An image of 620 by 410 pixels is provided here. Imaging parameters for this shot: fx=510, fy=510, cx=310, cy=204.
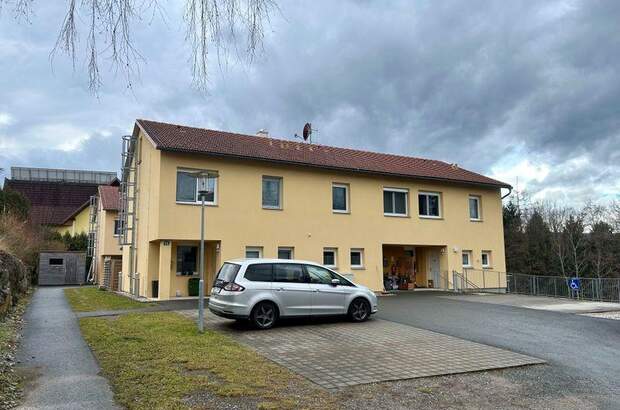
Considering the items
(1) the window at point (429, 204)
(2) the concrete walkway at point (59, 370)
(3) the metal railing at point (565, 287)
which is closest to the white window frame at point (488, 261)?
(3) the metal railing at point (565, 287)

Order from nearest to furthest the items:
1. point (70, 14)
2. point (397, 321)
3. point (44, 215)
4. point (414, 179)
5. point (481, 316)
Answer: point (70, 14)
point (397, 321)
point (481, 316)
point (414, 179)
point (44, 215)

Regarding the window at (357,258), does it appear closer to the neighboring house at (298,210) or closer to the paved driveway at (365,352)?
the neighboring house at (298,210)

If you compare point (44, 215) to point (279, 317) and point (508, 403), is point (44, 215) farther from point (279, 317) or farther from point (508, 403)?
point (508, 403)

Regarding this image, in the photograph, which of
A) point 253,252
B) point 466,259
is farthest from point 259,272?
point 466,259

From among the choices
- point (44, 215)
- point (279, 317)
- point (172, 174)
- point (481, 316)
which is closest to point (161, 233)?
point (172, 174)

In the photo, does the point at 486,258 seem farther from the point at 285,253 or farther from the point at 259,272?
the point at 259,272

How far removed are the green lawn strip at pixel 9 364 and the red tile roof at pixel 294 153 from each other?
866cm

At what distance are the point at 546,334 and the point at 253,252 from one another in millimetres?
12247

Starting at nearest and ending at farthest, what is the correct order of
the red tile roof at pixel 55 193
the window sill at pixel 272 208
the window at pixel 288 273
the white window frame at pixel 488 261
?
the window at pixel 288 273 → the window sill at pixel 272 208 → the white window frame at pixel 488 261 → the red tile roof at pixel 55 193

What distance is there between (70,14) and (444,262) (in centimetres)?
2457

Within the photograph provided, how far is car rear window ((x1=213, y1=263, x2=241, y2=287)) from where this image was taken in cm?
1245

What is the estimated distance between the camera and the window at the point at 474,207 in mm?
27875

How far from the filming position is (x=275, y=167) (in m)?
22.2

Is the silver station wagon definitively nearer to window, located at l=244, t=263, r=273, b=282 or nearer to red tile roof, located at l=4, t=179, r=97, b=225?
window, located at l=244, t=263, r=273, b=282
